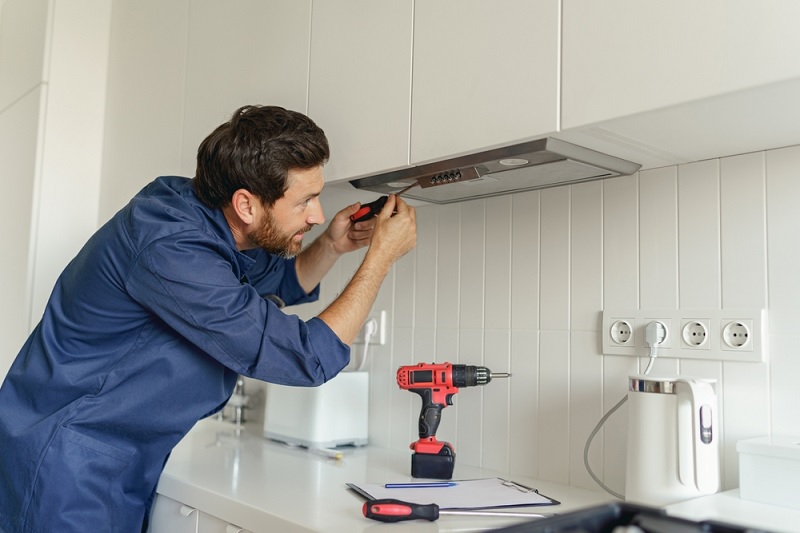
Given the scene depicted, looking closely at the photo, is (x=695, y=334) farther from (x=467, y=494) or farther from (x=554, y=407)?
(x=467, y=494)

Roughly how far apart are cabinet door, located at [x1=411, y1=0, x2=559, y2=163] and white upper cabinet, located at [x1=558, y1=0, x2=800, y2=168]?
0.14 ft

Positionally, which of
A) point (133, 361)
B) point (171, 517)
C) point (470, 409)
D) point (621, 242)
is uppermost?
point (621, 242)

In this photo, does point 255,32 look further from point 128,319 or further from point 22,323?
point 22,323

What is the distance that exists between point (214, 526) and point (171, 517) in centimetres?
19

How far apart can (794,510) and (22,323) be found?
222 cm

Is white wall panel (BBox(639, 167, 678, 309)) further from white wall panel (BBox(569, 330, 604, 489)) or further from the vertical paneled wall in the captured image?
white wall panel (BBox(569, 330, 604, 489))

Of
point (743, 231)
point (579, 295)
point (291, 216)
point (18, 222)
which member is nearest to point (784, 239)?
point (743, 231)

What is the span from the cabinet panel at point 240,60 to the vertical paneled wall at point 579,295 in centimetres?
49

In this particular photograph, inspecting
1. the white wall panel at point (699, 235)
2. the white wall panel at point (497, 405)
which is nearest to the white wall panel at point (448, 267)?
the white wall panel at point (497, 405)

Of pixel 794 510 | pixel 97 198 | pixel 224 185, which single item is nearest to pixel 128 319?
pixel 224 185

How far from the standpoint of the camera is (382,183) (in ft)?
4.95

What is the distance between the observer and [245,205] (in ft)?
4.68

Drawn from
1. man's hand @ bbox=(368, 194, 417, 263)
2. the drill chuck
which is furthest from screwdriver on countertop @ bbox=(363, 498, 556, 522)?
man's hand @ bbox=(368, 194, 417, 263)

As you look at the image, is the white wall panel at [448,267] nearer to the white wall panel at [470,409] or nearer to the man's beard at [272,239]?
the white wall panel at [470,409]
